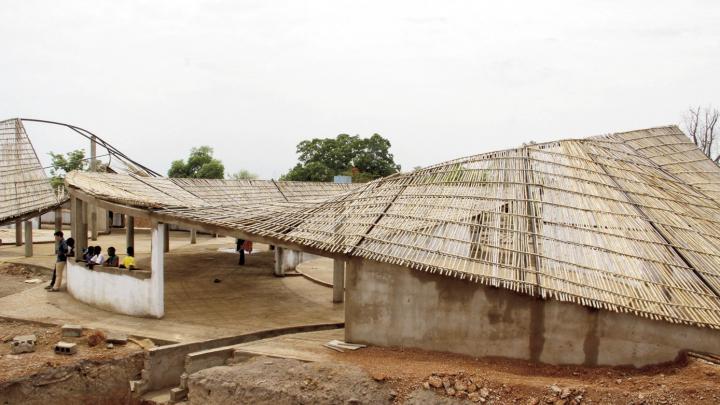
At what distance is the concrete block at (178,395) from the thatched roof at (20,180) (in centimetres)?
1306

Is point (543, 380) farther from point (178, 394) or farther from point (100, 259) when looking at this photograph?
point (100, 259)

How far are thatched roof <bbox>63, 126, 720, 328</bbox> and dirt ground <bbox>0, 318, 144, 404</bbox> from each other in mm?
3088

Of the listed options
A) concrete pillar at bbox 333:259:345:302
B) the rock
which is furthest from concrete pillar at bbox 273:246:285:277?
the rock

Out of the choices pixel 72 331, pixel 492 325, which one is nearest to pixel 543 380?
pixel 492 325

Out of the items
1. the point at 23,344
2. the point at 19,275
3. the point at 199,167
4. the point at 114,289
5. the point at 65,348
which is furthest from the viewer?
the point at 199,167

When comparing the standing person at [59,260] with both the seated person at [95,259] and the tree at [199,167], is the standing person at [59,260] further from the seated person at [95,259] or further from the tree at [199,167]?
the tree at [199,167]

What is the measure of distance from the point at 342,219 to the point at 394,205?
1116 millimetres

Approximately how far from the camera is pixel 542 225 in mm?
9820

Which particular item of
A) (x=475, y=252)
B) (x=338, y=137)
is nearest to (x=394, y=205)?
(x=475, y=252)

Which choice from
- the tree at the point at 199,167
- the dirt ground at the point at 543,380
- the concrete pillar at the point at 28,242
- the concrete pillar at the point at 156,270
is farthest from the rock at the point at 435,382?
the tree at the point at 199,167

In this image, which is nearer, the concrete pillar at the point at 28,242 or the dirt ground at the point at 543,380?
the dirt ground at the point at 543,380

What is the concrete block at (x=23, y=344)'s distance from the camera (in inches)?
402

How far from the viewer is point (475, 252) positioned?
9609 millimetres

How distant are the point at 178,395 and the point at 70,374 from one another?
208 centimetres
